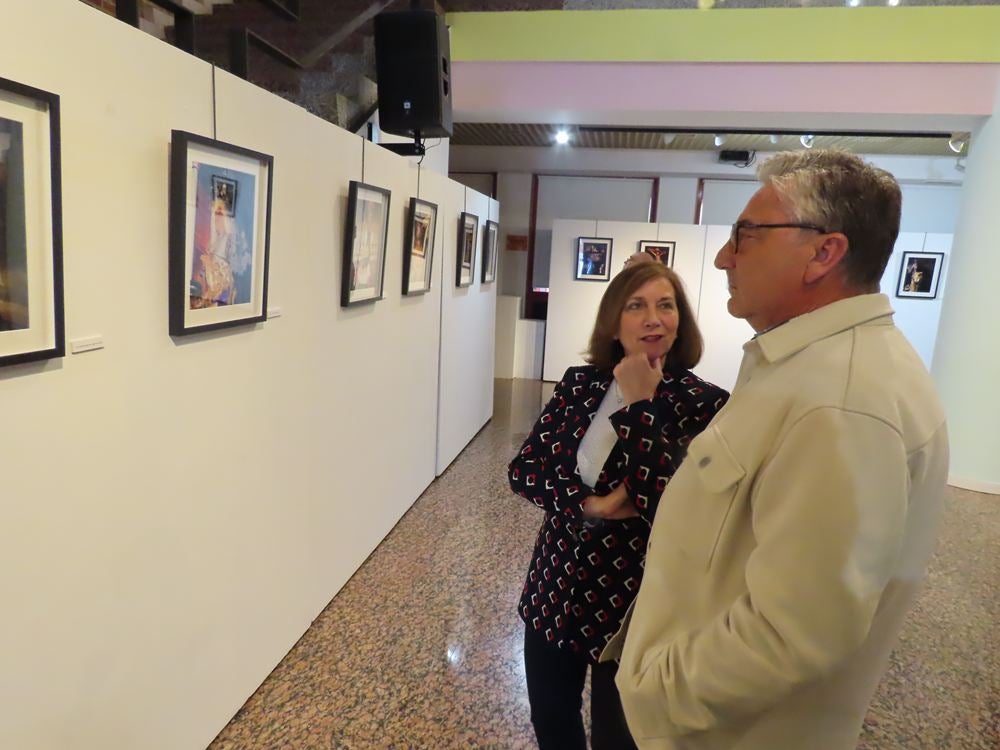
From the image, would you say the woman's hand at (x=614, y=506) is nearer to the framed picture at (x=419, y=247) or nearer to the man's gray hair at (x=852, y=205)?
the man's gray hair at (x=852, y=205)

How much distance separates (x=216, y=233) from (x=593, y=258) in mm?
6763

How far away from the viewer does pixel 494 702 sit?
7.66 feet

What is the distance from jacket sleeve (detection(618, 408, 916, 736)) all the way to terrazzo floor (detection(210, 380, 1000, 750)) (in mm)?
1604

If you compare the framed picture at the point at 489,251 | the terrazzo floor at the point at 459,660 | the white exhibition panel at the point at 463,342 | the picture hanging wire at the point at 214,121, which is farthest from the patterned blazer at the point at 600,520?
the framed picture at the point at 489,251

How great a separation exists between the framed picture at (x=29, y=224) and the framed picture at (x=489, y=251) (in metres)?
4.16

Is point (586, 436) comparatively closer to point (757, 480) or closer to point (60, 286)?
point (757, 480)

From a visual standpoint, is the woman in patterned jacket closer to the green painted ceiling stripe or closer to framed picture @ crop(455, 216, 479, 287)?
framed picture @ crop(455, 216, 479, 287)

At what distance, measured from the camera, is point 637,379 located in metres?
1.38

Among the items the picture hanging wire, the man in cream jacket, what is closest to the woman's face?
the man in cream jacket

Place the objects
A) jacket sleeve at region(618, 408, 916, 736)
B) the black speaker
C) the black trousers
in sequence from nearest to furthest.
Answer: jacket sleeve at region(618, 408, 916, 736), the black trousers, the black speaker

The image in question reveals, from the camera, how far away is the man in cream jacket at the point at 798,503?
0.78 meters

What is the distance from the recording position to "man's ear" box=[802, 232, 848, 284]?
876 millimetres

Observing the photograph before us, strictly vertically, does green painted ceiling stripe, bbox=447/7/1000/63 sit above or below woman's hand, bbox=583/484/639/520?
above

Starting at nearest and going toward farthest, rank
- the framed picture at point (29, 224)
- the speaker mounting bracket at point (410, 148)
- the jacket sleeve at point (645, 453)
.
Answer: the framed picture at point (29, 224) → the jacket sleeve at point (645, 453) → the speaker mounting bracket at point (410, 148)
